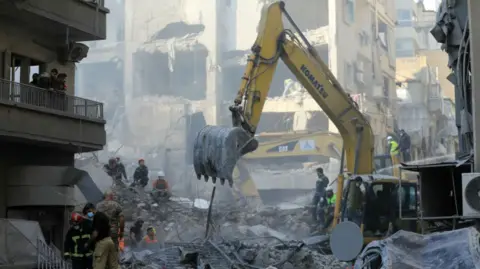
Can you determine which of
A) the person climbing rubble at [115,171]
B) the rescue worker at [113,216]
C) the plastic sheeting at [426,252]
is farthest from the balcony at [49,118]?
the plastic sheeting at [426,252]

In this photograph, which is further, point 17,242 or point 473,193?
point 17,242

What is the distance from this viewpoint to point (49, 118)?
17094 millimetres

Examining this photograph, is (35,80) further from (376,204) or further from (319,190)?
(319,190)

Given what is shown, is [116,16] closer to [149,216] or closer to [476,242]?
[149,216]

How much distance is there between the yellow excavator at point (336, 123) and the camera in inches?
608

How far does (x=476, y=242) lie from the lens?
7.62 meters

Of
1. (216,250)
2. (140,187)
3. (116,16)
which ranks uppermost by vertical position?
(116,16)

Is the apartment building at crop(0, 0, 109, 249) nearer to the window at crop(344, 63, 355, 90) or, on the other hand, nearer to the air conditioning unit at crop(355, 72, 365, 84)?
the window at crop(344, 63, 355, 90)

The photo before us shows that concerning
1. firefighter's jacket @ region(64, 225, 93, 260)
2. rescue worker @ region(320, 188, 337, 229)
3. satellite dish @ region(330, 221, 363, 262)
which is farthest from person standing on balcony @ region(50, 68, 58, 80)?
satellite dish @ region(330, 221, 363, 262)

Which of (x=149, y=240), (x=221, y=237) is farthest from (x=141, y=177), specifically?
(x=221, y=237)

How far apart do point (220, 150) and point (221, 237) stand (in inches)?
210

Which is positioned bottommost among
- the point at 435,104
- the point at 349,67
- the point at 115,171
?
the point at 115,171

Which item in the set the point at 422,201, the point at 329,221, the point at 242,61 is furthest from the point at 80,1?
the point at 242,61

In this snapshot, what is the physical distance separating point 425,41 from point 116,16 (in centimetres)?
2729
